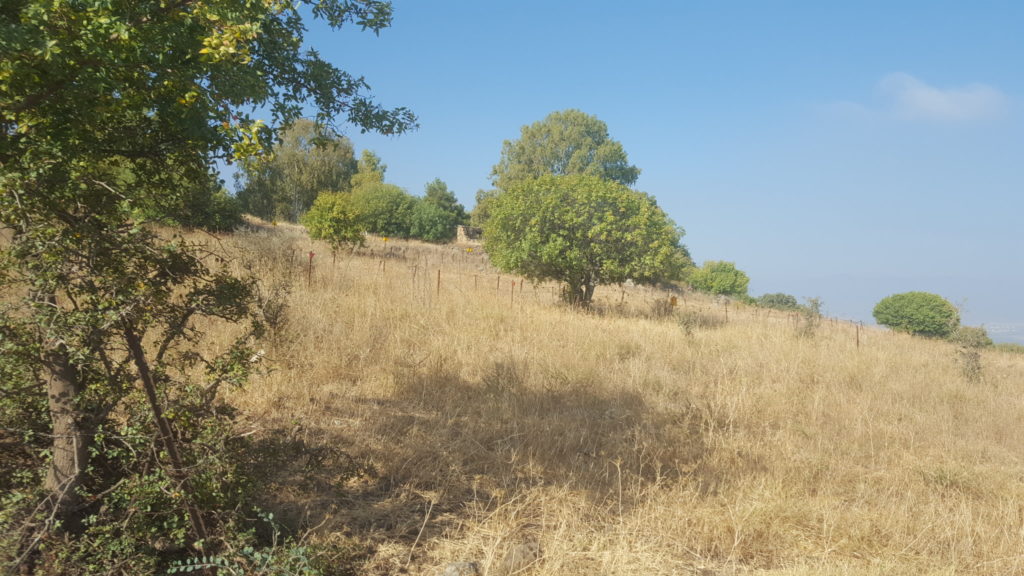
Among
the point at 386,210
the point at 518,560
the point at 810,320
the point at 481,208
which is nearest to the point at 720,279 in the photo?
the point at 481,208

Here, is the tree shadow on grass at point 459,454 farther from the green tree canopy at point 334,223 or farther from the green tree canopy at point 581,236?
the green tree canopy at point 334,223

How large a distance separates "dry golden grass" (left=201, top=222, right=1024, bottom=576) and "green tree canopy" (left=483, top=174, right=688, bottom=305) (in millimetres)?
5534

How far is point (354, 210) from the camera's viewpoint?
2306cm

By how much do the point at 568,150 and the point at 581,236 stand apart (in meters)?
30.1

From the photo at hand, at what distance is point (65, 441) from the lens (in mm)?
2805

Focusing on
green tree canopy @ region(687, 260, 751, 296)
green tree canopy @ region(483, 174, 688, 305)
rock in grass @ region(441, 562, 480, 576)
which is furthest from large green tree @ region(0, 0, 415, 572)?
green tree canopy @ region(687, 260, 751, 296)

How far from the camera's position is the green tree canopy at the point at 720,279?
44.4m

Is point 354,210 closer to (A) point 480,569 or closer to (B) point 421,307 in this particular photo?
(B) point 421,307

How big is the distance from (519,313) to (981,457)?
666cm

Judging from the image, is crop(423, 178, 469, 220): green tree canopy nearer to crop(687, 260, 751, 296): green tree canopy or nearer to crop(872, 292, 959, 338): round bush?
crop(687, 260, 751, 296): green tree canopy

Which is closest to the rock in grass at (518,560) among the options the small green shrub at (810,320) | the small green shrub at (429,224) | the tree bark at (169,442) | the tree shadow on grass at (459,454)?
the tree shadow on grass at (459,454)

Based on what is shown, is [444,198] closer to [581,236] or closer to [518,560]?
[581,236]

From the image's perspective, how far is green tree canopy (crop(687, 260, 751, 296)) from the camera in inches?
1748

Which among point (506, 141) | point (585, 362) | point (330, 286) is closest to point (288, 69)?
point (585, 362)
